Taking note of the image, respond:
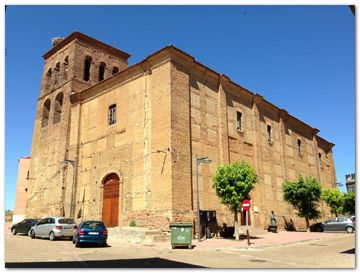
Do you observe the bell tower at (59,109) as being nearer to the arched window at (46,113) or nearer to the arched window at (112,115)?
the arched window at (46,113)

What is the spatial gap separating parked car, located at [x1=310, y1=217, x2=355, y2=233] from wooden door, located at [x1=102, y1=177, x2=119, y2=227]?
17394 millimetres

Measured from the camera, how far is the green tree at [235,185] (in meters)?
19.5

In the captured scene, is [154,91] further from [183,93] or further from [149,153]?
[149,153]

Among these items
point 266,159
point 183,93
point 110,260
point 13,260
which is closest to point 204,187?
point 183,93

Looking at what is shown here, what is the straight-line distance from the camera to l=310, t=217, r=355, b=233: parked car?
28.3 metres

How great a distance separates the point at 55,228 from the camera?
749 inches

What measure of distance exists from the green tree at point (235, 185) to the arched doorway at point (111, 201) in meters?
6.97

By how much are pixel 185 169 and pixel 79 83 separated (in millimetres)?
14294

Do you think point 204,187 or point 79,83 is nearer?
point 204,187

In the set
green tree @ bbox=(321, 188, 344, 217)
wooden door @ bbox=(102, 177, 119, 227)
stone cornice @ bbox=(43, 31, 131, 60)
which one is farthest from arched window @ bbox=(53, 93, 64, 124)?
green tree @ bbox=(321, 188, 344, 217)

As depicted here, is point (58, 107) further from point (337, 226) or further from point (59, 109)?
point (337, 226)

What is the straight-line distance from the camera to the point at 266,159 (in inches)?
1154

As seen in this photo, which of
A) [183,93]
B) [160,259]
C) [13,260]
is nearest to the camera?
[13,260]

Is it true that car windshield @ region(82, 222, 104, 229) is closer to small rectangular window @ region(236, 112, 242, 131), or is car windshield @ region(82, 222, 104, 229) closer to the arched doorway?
the arched doorway
